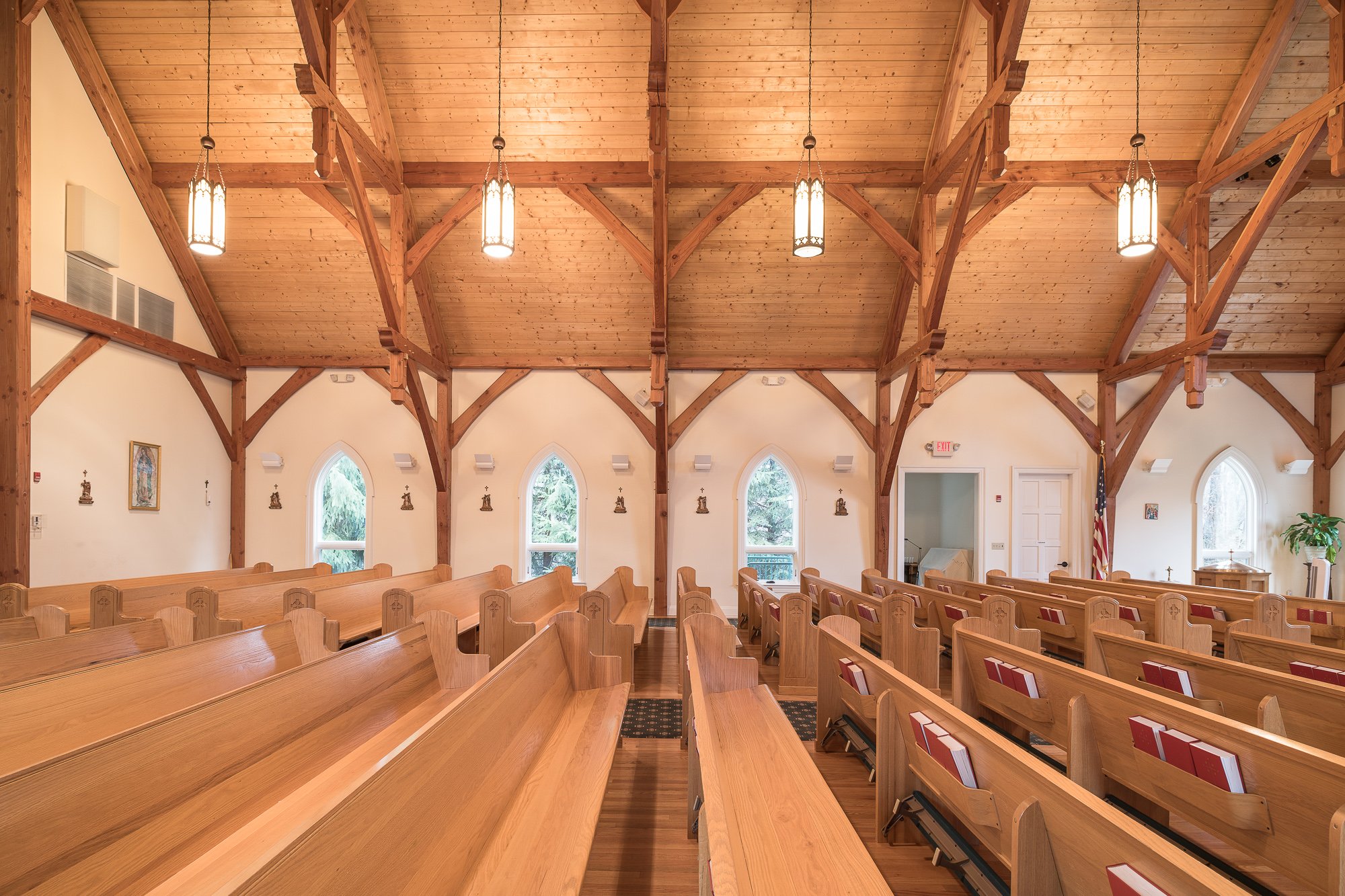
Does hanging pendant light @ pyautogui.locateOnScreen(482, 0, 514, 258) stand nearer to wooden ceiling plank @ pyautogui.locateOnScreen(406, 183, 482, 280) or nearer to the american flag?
wooden ceiling plank @ pyautogui.locateOnScreen(406, 183, 482, 280)

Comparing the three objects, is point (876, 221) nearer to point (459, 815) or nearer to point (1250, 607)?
point (1250, 607)

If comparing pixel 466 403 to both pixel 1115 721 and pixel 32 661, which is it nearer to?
pixel 32 661

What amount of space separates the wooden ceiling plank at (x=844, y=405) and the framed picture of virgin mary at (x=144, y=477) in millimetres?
7440

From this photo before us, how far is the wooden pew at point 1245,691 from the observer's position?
7.66ft

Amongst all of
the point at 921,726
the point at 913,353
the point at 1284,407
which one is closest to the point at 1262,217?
the point at 913,353

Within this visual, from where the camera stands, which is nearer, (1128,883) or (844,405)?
(1128,883)

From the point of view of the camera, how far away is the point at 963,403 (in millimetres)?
9320

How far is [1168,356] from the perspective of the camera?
25.3 ft

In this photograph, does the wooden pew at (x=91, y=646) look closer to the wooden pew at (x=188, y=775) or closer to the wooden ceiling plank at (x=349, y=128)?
the wooden pew at (x=188, y=775)

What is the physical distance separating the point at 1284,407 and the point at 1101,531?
306 centimetres

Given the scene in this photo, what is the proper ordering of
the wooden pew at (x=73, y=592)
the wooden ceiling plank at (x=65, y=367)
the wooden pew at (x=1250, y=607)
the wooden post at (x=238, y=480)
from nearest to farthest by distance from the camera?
the wooden pew at (x=73, y=592)
the wooden pew at (x=1250, y=607)
the wooden ceiling plank at (x=65, y=367)
the wooden post at (x=238, y=480)

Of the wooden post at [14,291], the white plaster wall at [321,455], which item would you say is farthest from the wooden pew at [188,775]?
the white plaster wall at [321,455]

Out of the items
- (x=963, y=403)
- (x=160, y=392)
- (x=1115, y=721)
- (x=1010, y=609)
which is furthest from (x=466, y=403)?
(x=1115, y=721)

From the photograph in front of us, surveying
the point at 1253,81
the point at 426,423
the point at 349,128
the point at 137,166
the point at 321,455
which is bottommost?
the point at 321,455
